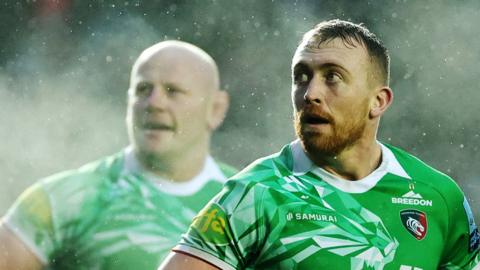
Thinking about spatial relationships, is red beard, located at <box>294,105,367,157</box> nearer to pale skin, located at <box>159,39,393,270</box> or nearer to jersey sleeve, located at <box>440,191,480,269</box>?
pale skin, located at <box>159,39,393,270</box>

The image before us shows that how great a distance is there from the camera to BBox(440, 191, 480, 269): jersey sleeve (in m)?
3.24

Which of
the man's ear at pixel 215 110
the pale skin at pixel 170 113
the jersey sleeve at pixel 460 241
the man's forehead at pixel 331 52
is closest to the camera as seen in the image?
the man's forehead at pixel 331 52

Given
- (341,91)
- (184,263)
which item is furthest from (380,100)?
(184,263)

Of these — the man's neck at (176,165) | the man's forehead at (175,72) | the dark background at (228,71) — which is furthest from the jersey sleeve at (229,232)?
the dark background at (228,71)

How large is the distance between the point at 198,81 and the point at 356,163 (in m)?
2.32

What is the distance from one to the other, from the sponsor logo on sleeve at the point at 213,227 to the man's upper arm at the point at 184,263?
0.23 ft

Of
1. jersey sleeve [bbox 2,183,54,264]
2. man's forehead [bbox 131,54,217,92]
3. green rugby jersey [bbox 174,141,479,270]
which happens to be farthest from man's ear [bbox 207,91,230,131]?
green rugby jersey [bbox 174,141,479,270]

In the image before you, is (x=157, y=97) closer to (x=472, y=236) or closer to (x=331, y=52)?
(x=331, y=52)

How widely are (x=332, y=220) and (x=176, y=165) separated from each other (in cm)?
240

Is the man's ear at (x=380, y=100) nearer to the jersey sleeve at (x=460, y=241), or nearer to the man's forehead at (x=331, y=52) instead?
the man's forehead at (x=331, y=52)

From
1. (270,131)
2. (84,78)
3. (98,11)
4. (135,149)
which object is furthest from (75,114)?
(135,149)

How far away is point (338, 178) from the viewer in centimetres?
321

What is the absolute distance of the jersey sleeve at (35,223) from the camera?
4875 mm

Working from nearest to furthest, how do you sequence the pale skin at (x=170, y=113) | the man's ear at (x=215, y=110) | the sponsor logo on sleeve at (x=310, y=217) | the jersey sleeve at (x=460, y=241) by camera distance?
the sponsor logo on sleeve at (x=310, y=217) < the jersey sleeve at (x=460, y=241) < the pale skin at (x=170, y=113) < the man's ear at (x=215, y=110)
